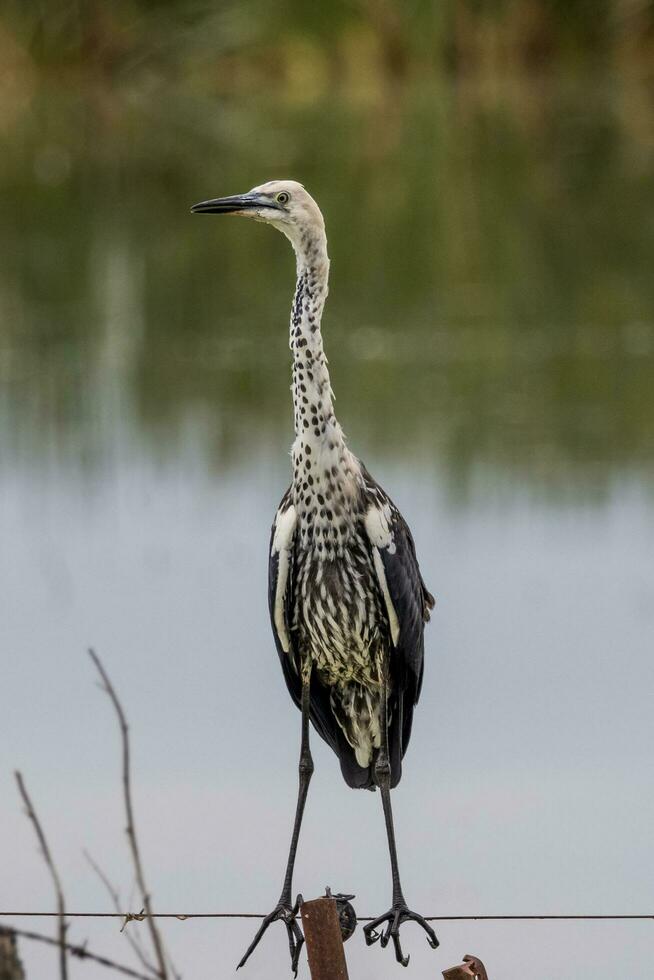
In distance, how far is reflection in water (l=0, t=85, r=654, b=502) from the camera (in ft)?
56.0

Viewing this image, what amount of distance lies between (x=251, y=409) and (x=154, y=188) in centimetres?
1194

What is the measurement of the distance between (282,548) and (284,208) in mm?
999

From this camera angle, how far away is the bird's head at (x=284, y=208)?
6.22 meters

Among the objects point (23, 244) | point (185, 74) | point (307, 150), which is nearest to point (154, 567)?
point (23, 244)

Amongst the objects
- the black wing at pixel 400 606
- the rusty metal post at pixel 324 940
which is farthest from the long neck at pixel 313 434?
the rusty metal post at pixel 324 940

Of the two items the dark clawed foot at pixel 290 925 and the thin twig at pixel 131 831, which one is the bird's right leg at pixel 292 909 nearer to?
the dark clawed foot at pixel 290 925

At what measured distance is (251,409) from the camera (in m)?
17.4

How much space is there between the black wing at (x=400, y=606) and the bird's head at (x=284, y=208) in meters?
0.74

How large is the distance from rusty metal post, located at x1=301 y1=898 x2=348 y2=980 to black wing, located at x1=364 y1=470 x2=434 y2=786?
1377 millimetres

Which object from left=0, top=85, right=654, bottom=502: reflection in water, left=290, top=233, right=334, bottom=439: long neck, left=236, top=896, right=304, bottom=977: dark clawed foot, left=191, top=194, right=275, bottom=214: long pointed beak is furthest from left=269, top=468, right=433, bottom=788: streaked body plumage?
left=0, top=85, right=654, bottom=502: reflection in water

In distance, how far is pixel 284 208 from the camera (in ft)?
20.5

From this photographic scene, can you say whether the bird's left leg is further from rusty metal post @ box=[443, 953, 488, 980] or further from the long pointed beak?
the long pointed beak

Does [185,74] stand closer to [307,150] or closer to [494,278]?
[307,150]

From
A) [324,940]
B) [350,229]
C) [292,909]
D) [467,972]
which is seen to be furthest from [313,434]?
[350,229]
